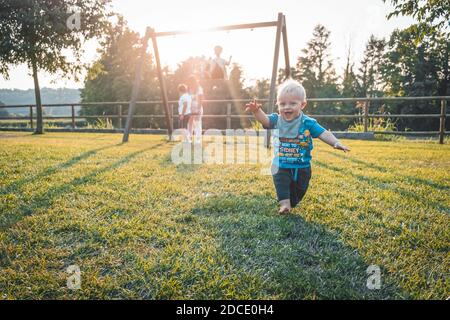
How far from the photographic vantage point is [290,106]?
8.99ft

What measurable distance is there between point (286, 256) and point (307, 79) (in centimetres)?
4381

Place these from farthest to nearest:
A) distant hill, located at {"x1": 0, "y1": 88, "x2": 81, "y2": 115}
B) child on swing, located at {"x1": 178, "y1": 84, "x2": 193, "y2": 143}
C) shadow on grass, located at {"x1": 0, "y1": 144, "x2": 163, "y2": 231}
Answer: distant hill, located at {"x1": 0, "y1": 88, "x2": 81, "y2": 115}
child on swing, located at {"x1": 178, "y1": 84, "x2": 193, "y2": 143}
shadow on grass, located at {"x1": 0, "y1": 144, "x2": 163, "y2": 231}

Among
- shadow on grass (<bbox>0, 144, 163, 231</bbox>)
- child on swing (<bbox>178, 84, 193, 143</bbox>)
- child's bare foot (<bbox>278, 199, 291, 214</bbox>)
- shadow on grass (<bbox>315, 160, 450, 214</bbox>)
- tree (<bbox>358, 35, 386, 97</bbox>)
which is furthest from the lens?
tree (<bbox>358, 35, 386, 97</bbox>)

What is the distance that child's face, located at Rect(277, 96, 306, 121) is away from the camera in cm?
272

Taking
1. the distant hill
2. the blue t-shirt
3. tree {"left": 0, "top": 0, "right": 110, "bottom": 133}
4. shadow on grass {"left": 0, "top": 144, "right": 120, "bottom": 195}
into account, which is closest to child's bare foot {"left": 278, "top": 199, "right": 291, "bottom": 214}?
the blue t-shirt

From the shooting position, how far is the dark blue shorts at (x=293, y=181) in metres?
2.69

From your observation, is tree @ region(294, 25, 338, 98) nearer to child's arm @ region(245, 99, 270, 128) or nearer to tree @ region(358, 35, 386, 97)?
tree @ region(358, 35, 386, 97)

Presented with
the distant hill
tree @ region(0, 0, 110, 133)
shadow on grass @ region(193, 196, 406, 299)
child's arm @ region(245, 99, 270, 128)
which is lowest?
shadow on grass @ region(193, 196, 406, 299)

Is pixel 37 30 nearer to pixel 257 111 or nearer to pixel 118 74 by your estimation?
pixel 257 111

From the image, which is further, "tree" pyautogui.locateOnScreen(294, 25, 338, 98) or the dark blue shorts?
"tree" pyautogui.locateOnScreen(294, 25, 338, 98)

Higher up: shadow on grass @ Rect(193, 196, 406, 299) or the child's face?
the child's face

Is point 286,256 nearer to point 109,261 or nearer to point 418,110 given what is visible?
point 109,261

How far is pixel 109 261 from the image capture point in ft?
5.52

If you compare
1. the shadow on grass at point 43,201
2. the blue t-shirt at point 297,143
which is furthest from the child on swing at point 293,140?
the shadow on grass at point 43,201
